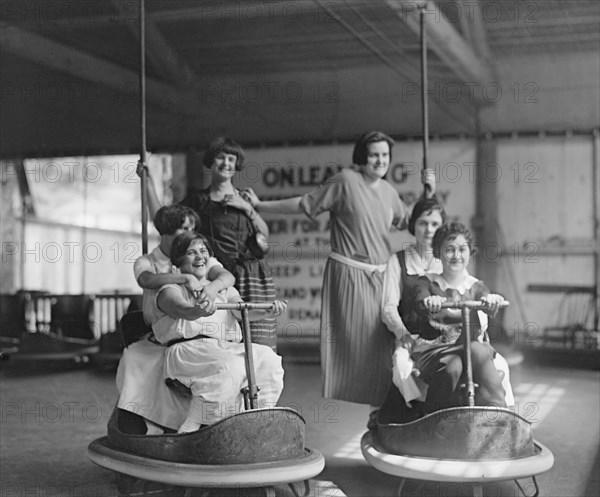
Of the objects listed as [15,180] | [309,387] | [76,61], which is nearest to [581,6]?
[309,387]

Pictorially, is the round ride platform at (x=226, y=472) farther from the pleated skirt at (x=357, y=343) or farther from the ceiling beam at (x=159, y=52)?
the ceiling beam at (x=159, y=52)

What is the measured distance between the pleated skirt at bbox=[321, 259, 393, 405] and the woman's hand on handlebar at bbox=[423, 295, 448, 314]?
2.24 ft

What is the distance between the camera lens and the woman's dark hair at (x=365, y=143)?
4047 mm

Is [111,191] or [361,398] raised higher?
[111,191]

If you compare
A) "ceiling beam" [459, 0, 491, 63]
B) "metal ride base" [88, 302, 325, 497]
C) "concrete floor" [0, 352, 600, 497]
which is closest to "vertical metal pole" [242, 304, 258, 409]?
"metal ride base" [88, 302, 325, 497]

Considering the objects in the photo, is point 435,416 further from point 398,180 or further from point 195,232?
point 398,180

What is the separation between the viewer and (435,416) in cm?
334

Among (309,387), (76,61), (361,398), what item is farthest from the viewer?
(76,61)

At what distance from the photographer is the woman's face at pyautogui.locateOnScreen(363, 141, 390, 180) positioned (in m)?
4.07

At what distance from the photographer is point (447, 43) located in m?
6.91

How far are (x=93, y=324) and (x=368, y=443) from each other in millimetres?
5820

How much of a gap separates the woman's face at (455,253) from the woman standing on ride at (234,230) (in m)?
0.80

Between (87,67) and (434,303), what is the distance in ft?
17.9

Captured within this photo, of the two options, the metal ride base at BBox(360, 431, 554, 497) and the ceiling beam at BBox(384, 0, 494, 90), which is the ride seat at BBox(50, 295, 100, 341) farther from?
the metal ride base at BBox(360, 431, 554, 497)
